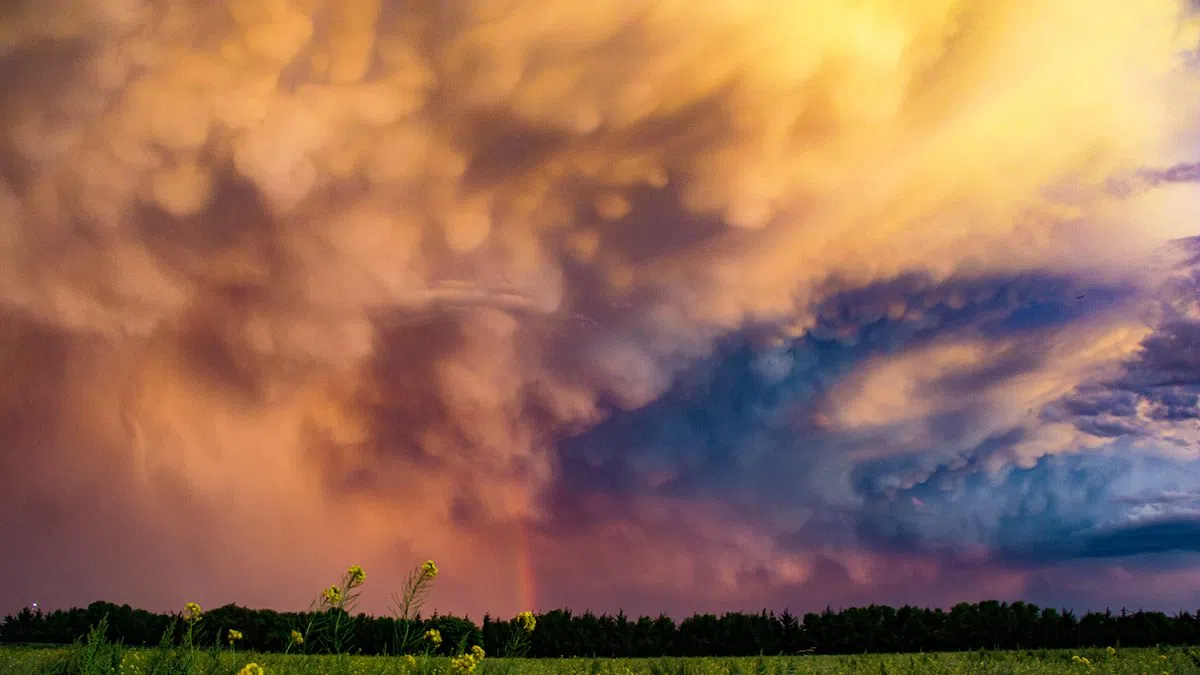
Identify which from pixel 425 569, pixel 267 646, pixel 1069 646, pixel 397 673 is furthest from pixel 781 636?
pixel 425 569

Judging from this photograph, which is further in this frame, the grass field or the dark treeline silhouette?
the dark treeline silhouette

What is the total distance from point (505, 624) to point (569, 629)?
7.81ft

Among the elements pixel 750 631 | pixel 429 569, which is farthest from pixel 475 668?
pixel 750 631

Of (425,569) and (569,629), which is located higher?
(425,569)

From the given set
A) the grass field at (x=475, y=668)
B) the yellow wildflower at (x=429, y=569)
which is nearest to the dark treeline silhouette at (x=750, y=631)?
the grass field at (x=475, y=668)

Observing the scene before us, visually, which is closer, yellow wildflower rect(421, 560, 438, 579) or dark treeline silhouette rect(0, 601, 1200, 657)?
yellow wildflower rect(421, 560, 438, 579)

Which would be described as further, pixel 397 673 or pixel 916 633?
pixel 916 633

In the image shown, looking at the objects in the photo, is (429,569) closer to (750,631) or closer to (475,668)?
(475,668)

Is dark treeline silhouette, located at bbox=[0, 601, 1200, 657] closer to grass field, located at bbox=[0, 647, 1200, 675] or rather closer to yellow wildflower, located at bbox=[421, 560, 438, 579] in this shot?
grass field, located at bbox=[0, 647, 1200, 675]

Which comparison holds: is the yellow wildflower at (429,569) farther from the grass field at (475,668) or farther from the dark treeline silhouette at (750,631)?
the dark treeline silhouette at (750,631)

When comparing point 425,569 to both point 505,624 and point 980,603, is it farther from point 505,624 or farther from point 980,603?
point 980,603

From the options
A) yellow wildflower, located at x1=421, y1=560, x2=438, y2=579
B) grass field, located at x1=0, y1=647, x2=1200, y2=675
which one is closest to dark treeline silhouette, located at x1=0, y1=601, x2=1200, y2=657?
grass field, located at x1=0, y1=647, x2=1200, y2=675

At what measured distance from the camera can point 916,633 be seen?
933 inches

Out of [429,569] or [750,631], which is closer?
[429,569]
